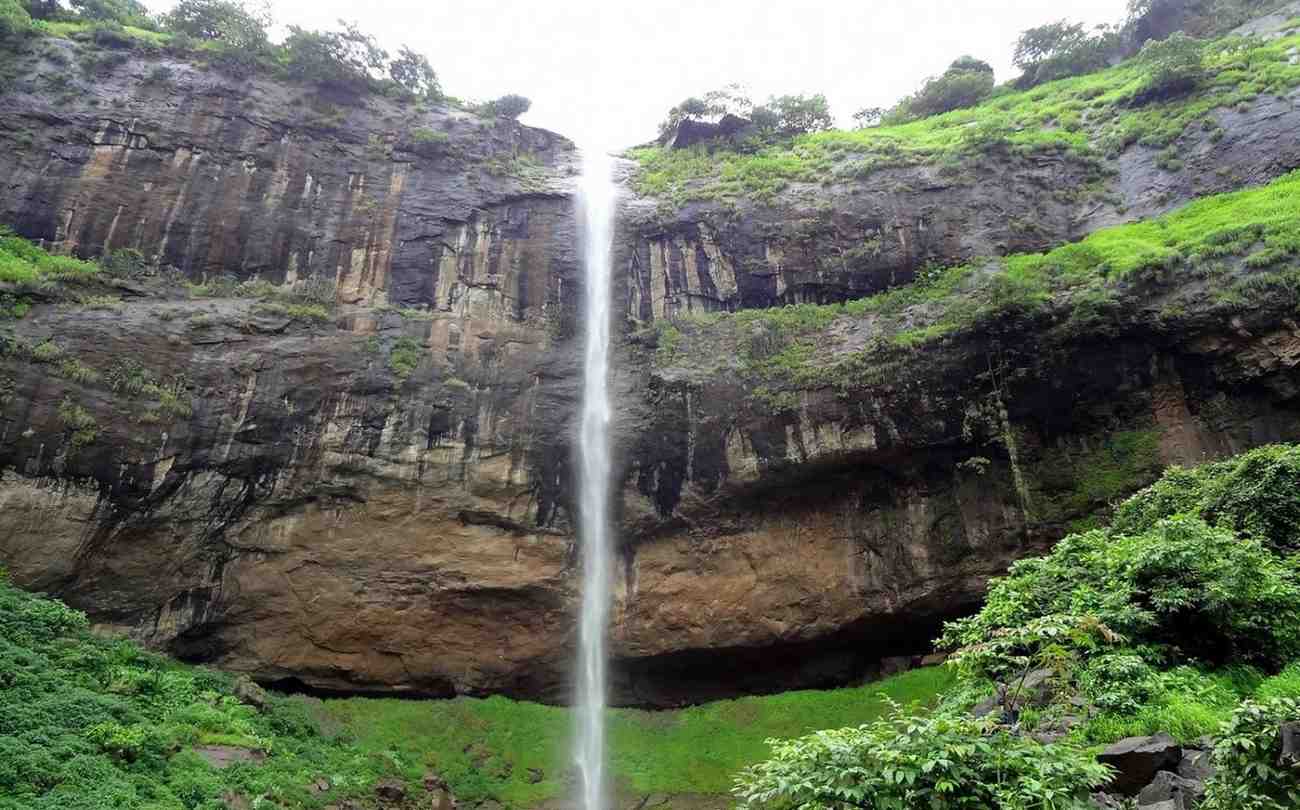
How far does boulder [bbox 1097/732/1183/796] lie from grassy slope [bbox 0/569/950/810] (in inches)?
226

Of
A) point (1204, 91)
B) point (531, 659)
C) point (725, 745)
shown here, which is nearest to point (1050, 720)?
point (725, 745)

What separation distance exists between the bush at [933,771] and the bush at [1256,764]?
0.75 metres

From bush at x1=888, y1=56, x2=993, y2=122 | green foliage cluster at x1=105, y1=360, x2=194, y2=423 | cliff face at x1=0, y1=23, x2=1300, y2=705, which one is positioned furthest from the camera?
bush at x1=888, y1=56, x2=993, y2=122

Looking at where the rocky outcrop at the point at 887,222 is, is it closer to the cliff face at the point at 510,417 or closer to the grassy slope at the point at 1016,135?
the cliff face at the point at 510,417

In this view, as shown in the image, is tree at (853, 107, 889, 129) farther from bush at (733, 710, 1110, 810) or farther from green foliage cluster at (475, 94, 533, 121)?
bush at (733, 710, 1110, 810)

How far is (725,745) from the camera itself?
19.8 meters

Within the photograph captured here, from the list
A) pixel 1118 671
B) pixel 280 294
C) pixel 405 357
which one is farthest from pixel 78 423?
pixel 1118 671

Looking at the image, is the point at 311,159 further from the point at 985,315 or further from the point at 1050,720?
the point at 1050,720

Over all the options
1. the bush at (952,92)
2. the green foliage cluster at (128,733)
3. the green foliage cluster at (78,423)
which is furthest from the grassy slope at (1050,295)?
the bush at (952,92)

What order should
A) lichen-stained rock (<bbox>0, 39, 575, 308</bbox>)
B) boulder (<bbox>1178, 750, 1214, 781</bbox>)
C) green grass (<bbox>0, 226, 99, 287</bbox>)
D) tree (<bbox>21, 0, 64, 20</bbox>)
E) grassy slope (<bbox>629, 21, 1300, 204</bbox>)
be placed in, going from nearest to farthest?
boulder (<bbox>1178, 750, 1214, 781</bbox>) < green grass (<bbox>0, 226, 99, 287</bbox>) < lichen-stained rock (<bbox>0, 39, 575, 308</bbox>) < grassy slope (<bbox>629, 21, 1300, 204</bbox>) < tree (<bbox>21, 0, 64, 20</bbox>)

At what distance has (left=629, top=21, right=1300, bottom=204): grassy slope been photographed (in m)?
25.4

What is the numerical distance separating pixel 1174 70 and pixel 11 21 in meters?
37.6

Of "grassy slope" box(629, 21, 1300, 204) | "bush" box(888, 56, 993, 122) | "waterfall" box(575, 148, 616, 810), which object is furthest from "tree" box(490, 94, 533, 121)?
"bush" box(888, 56, 993, 122)

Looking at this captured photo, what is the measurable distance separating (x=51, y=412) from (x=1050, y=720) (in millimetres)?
21212
